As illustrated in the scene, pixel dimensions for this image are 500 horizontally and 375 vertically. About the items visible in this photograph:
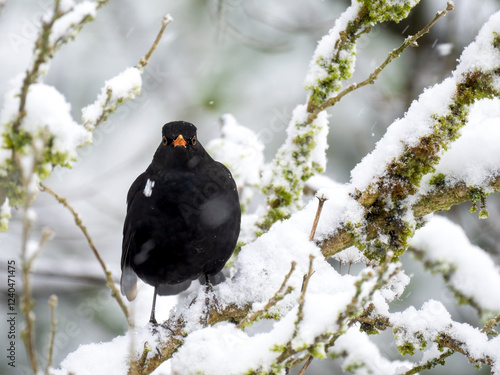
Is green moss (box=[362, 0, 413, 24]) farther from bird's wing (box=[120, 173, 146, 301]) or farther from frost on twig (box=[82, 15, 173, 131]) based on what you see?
bird's wing (box=[120, 173, 146, 301])

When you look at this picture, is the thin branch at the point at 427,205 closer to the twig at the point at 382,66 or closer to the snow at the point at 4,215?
the twig at the point at 382,66

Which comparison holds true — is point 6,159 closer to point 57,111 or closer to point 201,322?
point 57,111

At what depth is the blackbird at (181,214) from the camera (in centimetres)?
282

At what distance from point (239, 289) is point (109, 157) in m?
3.81

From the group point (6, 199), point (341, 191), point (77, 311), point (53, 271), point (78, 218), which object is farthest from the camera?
point (77, 311)

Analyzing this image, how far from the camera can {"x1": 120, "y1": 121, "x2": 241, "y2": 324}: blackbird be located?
9.25 feet

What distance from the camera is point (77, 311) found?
16.6 feet

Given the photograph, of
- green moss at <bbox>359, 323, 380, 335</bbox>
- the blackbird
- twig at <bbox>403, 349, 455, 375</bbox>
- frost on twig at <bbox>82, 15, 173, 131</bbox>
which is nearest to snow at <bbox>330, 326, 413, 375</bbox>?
green moss at <bbox>359, 323, 380, 335</bbox>

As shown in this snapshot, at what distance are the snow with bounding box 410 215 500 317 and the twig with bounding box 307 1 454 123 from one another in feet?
4.03

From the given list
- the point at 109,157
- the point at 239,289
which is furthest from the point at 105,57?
the point at 239,289

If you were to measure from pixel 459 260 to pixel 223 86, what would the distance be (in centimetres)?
323

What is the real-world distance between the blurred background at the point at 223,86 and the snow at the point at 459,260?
7.12 feet

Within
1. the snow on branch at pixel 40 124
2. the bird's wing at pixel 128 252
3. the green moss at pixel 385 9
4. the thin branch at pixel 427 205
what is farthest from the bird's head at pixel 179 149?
the snow on branch at pixel 40 124

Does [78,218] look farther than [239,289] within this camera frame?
No
